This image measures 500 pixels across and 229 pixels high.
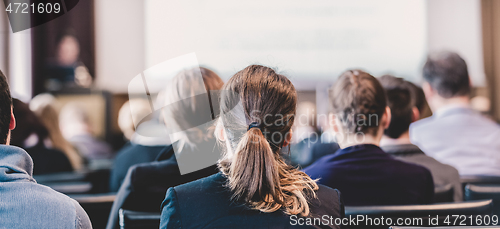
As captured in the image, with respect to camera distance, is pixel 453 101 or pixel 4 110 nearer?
pixel 4 110

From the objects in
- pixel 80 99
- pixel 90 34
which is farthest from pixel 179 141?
pixel 90 34

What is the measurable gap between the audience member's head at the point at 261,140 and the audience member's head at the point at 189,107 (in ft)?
1.23

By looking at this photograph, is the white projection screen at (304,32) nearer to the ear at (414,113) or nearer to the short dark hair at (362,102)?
the ear at (414,113)

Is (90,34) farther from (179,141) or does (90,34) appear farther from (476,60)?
(476,60)

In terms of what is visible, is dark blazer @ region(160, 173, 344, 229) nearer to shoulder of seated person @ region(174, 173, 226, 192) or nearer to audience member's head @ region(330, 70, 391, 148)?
shoulder of seated person @ region(174, 173, 226, 192)

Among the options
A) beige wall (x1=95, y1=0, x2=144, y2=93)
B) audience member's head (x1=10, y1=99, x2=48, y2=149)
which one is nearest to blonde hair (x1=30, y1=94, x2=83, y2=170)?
audience member's head (x1=10, y1=99, x2=48, y2=149)

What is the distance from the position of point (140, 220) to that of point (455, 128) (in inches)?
66.7

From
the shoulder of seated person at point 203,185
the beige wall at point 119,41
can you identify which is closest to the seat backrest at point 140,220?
the shoulder of seated person at point 203,185

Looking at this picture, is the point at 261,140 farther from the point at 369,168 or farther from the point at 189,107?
the point at 369,168

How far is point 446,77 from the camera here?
215 cm

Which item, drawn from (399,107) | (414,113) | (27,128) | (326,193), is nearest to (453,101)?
(414,113)

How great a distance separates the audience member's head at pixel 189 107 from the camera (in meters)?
1.42

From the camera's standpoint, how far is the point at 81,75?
5.00 metres

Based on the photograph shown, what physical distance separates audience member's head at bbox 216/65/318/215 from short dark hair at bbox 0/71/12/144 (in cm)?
51
